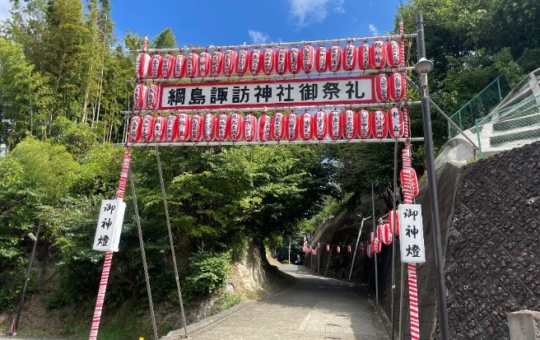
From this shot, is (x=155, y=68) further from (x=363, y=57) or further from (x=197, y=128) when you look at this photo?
(x=363, y=57)

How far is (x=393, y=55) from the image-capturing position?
7711 millimetres

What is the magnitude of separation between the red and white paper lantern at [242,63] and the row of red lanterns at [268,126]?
955 millimetres

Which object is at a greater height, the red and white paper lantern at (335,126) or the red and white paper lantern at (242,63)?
the red and white paper lantern at (242,63)

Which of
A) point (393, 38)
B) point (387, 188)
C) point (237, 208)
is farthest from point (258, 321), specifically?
point (387, 188)

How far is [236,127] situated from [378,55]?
329cm

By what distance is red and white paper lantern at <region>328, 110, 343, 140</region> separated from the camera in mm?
7645

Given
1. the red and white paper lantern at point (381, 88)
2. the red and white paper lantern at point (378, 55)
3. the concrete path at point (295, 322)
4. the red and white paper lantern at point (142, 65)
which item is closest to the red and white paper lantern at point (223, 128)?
the red and white paper lantern at point (142, 65)

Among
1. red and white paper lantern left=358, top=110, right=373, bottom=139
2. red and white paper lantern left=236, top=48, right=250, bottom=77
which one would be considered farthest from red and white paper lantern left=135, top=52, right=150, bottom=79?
red and white paper lantern left=358, top=110, right=373, bottom=139

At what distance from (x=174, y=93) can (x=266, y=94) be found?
2.13 metres

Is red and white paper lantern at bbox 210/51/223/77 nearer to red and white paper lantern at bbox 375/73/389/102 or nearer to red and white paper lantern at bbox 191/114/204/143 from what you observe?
red and white paper lantern at bbox 191/114/204/143

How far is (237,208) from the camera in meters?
13.8

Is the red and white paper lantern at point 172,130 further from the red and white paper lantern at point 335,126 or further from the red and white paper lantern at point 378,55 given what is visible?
the red and white paper lantern at point 378,55

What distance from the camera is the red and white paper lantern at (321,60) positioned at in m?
7.91

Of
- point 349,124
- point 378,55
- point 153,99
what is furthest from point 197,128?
point 378,55
